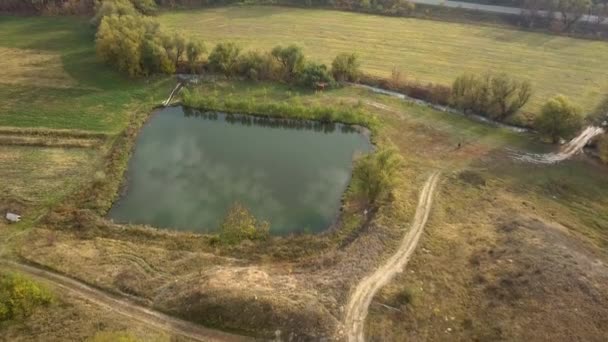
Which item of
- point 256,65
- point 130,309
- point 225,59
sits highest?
point 225,59

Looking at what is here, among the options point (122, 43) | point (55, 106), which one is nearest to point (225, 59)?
point (122, 43)

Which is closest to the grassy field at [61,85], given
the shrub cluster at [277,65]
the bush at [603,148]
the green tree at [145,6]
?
the shrub cluster at [277,65]

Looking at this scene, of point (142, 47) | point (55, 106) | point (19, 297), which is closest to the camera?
point (19, 297)

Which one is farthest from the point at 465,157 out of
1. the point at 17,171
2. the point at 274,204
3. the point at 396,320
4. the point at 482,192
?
the point at 17,171

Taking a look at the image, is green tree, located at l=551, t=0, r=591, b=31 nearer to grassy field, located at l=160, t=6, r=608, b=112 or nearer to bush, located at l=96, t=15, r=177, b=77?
grassy field, located at l=160, t=6, r=608, b=112

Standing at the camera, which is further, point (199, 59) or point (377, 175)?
point (199, 59)

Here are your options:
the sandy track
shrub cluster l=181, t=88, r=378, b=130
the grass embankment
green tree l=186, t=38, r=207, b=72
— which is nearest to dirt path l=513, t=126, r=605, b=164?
shrub cluster l=181, t=88, r=378, b=130

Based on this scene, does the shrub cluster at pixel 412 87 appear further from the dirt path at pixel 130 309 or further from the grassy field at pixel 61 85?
the dirt path at pixel 130 309

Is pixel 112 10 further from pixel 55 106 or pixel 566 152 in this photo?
pixel 566 152
